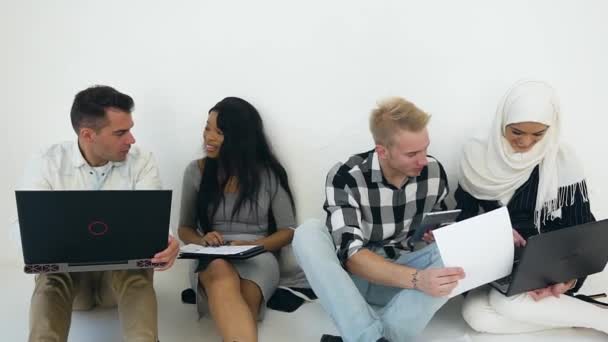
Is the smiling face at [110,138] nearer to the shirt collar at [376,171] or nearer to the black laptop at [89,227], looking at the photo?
the black laptop at [89,227]

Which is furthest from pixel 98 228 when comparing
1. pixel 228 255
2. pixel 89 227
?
pixel 228 255

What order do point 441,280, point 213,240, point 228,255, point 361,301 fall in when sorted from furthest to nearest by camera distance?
point 213,240
point 228,255
point 361,301
point 441,280

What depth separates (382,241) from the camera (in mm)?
2014

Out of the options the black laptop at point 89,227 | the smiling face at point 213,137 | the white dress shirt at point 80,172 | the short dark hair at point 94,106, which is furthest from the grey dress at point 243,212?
the black laptop at point 89,227

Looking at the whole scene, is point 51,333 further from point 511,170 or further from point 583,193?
point 583,193

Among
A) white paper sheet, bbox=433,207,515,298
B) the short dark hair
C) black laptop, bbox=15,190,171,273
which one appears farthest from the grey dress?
white paper sheet, bbox=433,207,515,298

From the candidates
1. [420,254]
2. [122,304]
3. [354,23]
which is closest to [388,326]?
[420,254]

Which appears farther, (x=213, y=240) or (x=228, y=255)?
(x=213, y=240)

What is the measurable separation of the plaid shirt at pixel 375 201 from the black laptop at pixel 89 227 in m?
0.59

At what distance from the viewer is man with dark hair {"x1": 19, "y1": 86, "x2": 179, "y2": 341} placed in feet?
5.81

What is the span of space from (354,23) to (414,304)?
121 cm

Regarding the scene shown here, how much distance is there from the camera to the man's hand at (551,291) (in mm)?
1807

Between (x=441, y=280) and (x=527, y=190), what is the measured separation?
689 millimetres

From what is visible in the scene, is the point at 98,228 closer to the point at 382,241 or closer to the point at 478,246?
the point at 382,241
